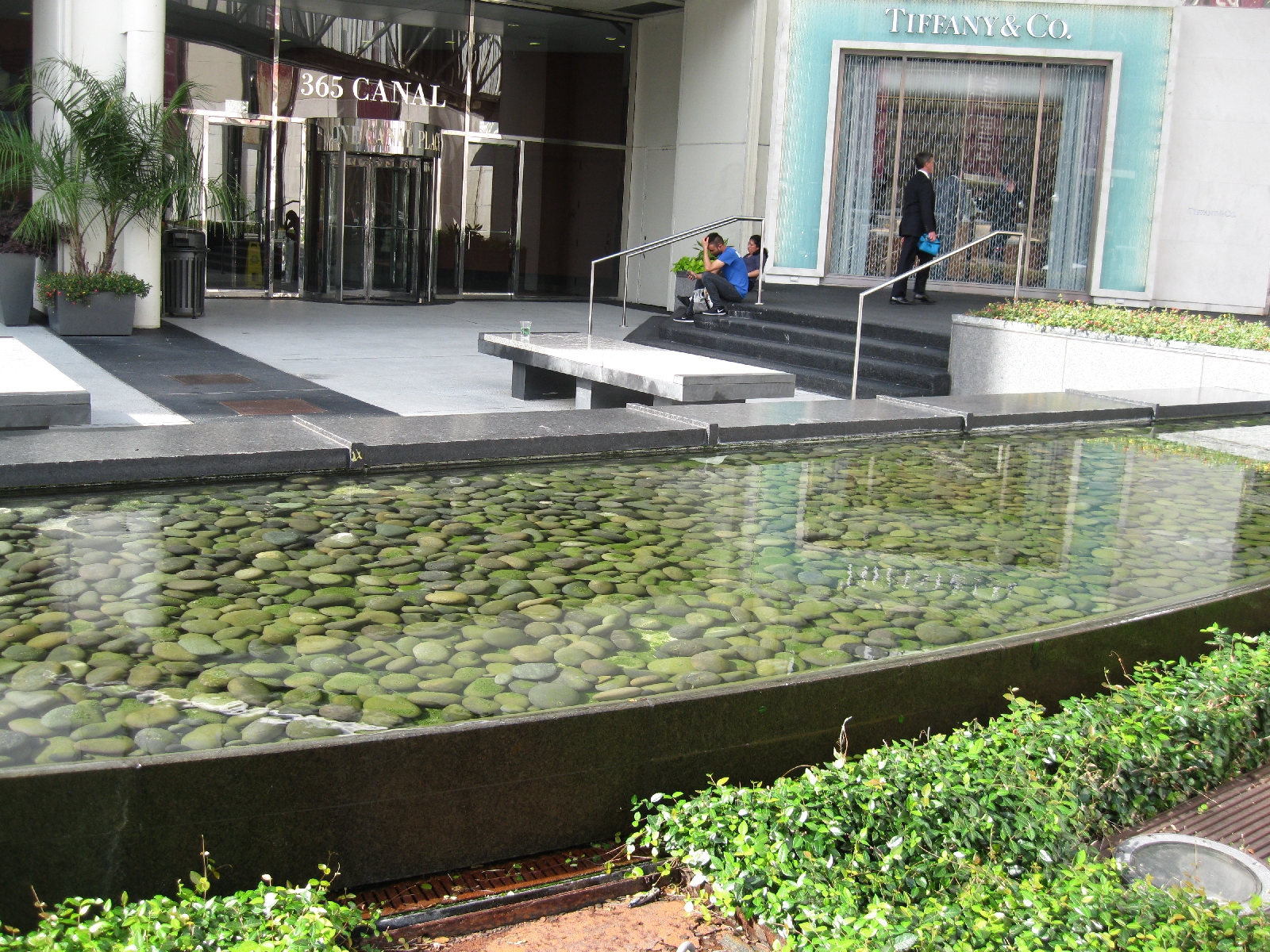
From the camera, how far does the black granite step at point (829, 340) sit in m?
12.6

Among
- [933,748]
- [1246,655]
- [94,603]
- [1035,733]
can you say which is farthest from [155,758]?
[1246,655]

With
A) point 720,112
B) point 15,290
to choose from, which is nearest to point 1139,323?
point 720,112

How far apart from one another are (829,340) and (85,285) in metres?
7.73

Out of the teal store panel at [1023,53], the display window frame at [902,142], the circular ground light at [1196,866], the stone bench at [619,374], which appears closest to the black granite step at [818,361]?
the stone bench at [619,374]

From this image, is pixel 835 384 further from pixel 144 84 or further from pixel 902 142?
pixel 144 84

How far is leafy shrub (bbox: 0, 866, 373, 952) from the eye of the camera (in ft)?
8.20

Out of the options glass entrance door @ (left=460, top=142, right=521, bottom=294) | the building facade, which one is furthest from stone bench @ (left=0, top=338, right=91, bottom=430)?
glass entrance door @ (left=460, top=142, right=521, bottom=294)

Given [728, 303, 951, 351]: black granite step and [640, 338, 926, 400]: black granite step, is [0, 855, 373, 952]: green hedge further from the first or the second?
[728, 303, 951, 351]: black granite step

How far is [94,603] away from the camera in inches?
157

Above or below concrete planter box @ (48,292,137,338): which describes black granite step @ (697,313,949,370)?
above

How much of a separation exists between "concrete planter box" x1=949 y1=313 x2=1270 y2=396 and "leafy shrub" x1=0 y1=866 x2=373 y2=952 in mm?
9034

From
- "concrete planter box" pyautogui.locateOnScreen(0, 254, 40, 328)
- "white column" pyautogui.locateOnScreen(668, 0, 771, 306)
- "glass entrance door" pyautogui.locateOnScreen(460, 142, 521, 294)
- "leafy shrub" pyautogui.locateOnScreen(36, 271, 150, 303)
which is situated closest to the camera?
"leafy shrub" pyautogui.locateOnScreen(36, 271, 150, 303)

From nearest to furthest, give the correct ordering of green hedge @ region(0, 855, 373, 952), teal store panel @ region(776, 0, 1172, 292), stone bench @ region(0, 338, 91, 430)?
green hedge @ region(0, 855, 373, 952), stone bench @ region(0, 338, 91, 430), teal store panel @ region(776, 0, 1172, 292)

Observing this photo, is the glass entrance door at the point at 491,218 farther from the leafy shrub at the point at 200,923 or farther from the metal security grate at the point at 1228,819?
the leafy shrub at the point at 200,923
